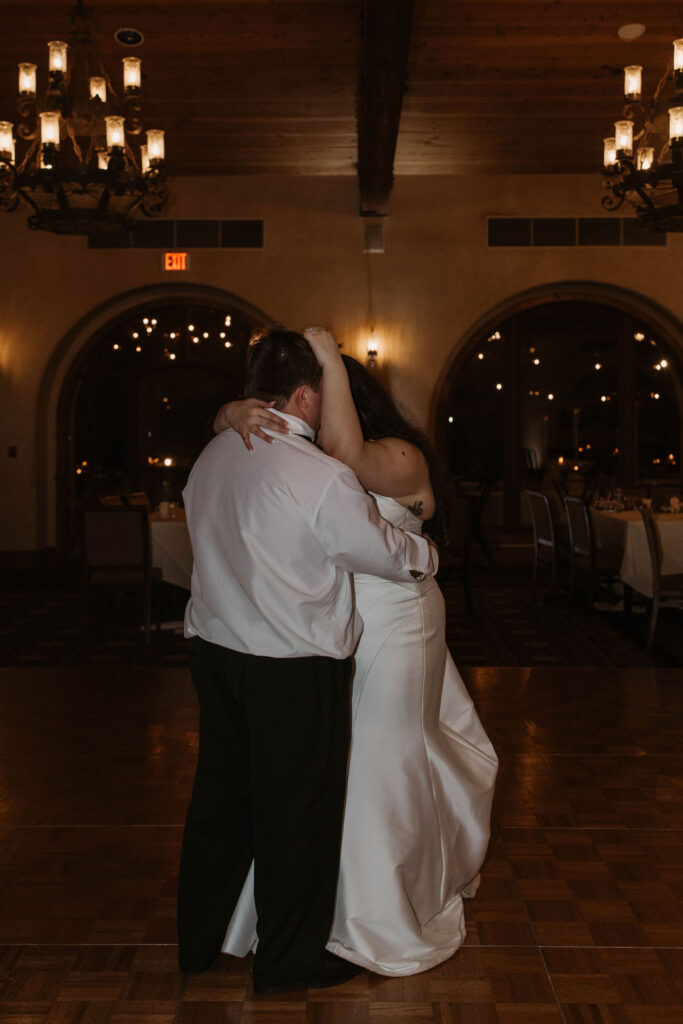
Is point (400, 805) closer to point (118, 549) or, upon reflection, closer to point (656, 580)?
point (656, 580)

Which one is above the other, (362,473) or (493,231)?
(493,231)

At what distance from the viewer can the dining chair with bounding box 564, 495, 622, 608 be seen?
688 cm

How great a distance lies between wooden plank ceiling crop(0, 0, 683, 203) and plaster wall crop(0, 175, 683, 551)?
600 mm

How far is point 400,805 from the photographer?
223 cm

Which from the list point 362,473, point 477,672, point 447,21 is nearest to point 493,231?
point 447,21

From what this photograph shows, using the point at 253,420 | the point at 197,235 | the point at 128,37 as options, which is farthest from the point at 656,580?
the point at 197,235

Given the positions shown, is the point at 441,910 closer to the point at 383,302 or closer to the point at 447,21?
the point at 447,21

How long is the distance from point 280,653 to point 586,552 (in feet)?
17.7

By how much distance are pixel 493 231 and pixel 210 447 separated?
29.2 feet

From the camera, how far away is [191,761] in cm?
376

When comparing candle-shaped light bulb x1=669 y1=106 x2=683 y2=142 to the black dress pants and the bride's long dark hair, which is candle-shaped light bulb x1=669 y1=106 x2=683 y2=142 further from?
the black dress pants

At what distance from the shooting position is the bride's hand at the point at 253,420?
1999mm

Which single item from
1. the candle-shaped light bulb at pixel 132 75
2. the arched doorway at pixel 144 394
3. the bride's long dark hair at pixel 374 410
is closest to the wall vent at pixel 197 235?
the arched doorway at pixel 144 394

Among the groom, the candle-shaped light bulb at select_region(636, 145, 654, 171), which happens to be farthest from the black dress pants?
the candle-shaped light bulb at select_region(636, 145, 654, 171)
